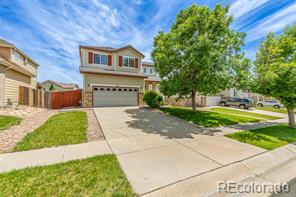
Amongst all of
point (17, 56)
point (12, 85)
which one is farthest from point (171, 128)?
point (17, 56)

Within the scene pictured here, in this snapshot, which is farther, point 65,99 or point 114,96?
point 114,96

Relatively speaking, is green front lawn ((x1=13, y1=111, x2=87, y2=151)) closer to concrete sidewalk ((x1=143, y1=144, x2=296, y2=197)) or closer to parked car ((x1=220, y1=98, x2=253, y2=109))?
concrete sidewalk ((x1=143, y1=144, x2=296, y2=197))

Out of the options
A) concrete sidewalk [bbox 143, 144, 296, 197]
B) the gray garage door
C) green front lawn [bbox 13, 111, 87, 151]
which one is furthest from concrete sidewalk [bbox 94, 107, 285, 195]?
the gray garage door

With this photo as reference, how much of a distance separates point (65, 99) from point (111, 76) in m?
5.72

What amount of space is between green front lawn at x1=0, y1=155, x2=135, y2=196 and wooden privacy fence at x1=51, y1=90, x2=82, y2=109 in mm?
13892

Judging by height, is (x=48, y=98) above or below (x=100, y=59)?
below

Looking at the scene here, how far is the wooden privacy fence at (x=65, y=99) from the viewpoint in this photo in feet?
51.9

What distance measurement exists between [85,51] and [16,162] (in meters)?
16.0

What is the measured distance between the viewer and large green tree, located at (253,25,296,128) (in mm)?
8969

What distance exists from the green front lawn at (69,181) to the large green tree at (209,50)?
8.56 meters

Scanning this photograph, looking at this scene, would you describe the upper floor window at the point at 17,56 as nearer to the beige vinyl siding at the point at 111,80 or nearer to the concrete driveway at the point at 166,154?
the beige vinyl siding at the point at 111,80

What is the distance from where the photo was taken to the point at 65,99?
1658 centimetres

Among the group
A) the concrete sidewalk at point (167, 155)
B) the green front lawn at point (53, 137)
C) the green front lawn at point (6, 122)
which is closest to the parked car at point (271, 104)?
the concrete sidewalk at point (167, 155)

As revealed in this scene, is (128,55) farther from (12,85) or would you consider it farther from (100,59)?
(12,85)
